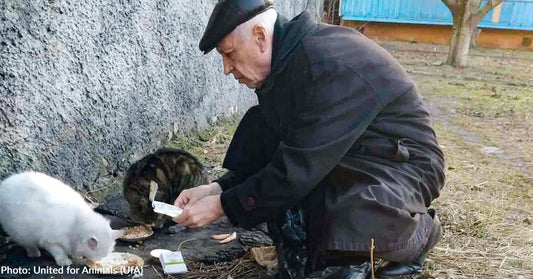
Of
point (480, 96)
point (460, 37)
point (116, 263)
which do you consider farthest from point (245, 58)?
point (460, 37)

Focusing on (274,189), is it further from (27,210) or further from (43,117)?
(43,117)

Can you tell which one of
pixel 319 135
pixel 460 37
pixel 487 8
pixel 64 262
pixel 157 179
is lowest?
pixel 64 262

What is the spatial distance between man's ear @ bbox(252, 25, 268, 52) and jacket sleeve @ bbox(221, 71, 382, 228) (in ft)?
1.01

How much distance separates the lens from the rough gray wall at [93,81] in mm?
2732

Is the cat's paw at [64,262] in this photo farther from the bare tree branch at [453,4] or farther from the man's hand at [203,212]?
the bare tree branch at [453,4]

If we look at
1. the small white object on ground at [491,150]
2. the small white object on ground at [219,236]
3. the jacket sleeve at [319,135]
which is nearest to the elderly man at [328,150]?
the jacket sleeve at [319,135]

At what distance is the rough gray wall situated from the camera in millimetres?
2732

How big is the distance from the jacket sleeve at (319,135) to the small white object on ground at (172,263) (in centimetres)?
73

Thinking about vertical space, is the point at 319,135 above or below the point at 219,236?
above

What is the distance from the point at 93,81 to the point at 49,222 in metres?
1.17

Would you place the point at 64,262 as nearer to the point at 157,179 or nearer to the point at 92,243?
the point at 92,243

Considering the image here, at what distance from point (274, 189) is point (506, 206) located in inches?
100

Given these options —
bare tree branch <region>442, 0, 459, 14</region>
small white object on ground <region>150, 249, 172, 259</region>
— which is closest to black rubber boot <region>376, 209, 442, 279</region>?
small white object on ground <region>150, 249, 172, 259</region>

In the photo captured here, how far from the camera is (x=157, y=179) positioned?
10.5ft
